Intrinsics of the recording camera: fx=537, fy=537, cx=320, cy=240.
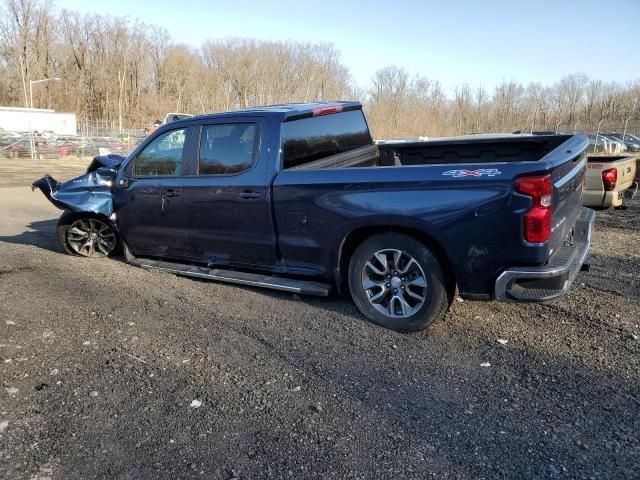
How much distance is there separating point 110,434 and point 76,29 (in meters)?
85.9

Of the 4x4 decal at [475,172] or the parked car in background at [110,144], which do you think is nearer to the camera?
the 4x4 decal at [475,172]

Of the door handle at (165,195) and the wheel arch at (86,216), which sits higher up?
the door handle at (165,195)

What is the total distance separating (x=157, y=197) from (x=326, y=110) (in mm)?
2000

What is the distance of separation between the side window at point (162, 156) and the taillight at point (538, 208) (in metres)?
3.44

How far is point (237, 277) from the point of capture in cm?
521

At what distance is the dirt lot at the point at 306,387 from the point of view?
9.09 feet

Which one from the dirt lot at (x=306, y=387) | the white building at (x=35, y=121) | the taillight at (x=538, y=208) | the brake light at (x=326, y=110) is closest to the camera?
the dirt lot at (x=306, y=387)

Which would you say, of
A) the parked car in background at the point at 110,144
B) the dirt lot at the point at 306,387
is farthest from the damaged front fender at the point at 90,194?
the parked car in background at the point at 110,144

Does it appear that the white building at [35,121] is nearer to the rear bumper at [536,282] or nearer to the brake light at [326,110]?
the brake light at [326,110]

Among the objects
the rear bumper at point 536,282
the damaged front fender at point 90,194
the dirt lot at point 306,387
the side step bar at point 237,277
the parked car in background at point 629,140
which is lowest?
the dirt lot at point 306,387

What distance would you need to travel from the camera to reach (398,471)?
8.77 ft

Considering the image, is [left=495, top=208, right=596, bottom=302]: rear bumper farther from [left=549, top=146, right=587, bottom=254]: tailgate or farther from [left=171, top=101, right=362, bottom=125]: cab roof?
[left=171, top=101, right=362, bottom=125]: cab roof

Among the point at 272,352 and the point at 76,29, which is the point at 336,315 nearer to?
the point at 272,352

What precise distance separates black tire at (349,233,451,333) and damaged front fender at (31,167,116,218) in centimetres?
338
